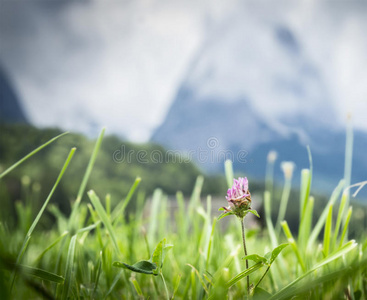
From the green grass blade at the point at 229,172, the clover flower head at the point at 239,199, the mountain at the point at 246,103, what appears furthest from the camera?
the mountain at the point at 246,103

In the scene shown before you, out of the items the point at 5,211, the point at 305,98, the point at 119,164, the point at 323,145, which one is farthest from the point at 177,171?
the point at 5,211

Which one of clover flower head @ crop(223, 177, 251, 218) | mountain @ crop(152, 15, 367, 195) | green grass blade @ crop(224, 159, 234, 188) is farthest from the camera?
mountain @ crop(152, 15, 367, 195)

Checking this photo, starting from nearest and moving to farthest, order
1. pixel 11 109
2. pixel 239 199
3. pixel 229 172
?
pixel 239 199, pixel 229 172, pixel 11 109

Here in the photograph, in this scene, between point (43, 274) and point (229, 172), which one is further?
point (229, 172)

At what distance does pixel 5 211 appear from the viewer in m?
0.76

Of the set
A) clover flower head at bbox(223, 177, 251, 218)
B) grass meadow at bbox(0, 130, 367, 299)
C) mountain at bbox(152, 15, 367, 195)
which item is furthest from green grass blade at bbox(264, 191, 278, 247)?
mountain at bbox(152, 15, 367, 195)

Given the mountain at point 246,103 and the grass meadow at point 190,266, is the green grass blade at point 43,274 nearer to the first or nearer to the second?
the grass meadow at point 190,266

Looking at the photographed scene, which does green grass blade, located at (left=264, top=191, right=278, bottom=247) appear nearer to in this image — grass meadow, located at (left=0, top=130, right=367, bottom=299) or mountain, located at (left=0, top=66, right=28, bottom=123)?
grass meadow, located at (left=0, top=130, right=367, bottom=299)

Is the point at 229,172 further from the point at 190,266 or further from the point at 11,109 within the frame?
the point at 11,109

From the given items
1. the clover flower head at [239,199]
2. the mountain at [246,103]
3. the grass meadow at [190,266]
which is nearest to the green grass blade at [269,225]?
the grass meadow at [190,266]

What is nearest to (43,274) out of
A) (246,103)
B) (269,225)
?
(269,225)

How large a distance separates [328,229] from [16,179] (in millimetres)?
3910

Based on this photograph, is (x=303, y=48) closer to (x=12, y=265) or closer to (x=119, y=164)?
(x=119, y=164)

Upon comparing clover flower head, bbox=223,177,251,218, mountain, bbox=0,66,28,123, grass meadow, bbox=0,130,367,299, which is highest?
mountain, bbox=0,66,28,123
